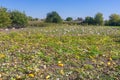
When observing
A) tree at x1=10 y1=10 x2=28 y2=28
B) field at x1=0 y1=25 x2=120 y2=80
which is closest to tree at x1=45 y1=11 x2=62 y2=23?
tree at x1=10 y1=10 x2=28 y2=28

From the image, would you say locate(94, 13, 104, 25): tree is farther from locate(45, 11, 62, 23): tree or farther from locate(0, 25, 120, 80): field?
locate(0, 25, 120, 80): field

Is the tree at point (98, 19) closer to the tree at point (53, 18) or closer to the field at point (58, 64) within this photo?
the tree at point (53, 18)

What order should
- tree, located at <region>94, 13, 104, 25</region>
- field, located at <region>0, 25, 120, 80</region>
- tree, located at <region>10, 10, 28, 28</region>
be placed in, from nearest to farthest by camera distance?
field, located at <region>0, 25, 120, 80</region> < tree, located at <region>10, 10, 28, 28</region> < tree, located at <region>94, 13, 104, 25</region>

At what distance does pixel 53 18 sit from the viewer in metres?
30.8

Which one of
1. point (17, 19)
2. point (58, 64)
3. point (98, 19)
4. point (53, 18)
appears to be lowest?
point (98, 19)

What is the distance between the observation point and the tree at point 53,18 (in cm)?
3018

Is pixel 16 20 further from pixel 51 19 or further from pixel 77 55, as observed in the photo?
pixel 77 55

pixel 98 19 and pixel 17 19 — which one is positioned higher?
pixel 17 19

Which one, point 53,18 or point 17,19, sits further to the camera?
point 53,18

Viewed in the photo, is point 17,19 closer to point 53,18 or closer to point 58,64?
point 53,18

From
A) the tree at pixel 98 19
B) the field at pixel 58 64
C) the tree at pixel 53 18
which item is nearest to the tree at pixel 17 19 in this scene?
the tree at pixel 53 18

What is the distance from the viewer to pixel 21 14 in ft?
76.5

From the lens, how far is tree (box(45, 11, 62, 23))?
30181mm

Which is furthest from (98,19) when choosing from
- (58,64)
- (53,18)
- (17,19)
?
(58,64)
